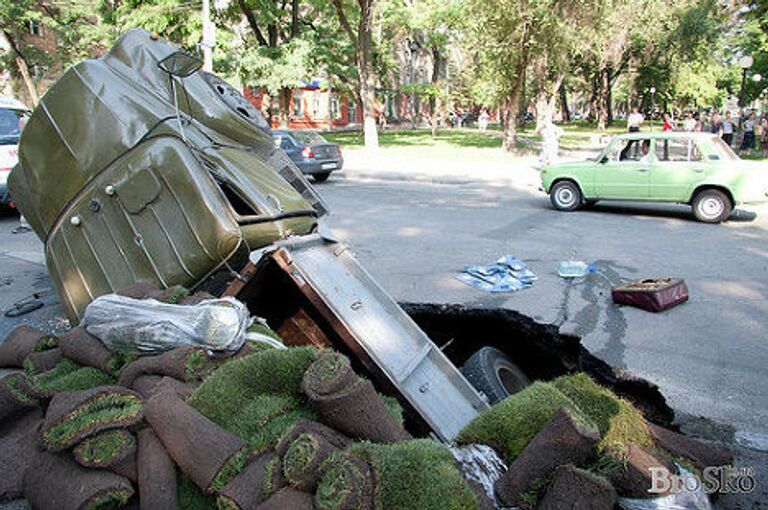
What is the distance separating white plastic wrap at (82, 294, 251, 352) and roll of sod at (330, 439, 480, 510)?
3.67 feet

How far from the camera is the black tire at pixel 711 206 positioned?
11.1 meters

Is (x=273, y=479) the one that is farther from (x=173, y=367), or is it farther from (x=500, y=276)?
(x=500, y=276)

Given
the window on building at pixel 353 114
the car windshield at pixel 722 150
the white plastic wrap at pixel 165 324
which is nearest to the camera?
the white plastic wrap at pixel 165 324

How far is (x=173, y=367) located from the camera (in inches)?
101

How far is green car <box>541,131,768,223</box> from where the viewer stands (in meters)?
11.1

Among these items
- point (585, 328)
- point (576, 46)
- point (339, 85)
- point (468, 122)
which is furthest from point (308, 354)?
point (468, 122)

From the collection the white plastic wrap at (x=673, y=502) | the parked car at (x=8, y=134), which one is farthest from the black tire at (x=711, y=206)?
the parked car at (x=8, y=134)

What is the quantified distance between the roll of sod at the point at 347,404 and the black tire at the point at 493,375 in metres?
1.57

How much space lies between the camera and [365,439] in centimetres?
212

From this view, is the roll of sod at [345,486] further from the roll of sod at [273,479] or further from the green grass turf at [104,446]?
the green grass turf at [104,446]

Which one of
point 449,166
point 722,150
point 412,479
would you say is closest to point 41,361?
point 412,479

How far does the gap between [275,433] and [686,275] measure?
6.94m

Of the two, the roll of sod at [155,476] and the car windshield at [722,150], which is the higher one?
the car windshield at [722,150]

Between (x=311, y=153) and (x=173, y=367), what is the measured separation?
1507 centimetres
